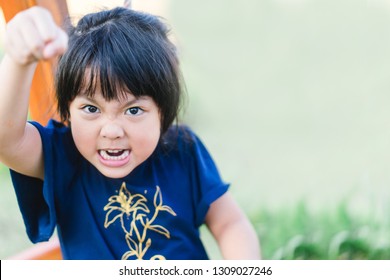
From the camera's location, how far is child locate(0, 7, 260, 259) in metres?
0.71

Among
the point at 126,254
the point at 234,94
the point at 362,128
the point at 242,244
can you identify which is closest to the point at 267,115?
the point at 234,94

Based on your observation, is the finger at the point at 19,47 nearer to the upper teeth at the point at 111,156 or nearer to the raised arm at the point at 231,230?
the upper teeth at the point at 111,156

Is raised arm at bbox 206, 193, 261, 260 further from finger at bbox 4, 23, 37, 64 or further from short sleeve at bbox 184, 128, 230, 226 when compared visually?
finger at bbox 4, 23, 37, 64

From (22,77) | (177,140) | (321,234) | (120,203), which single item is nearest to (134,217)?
(120,203)

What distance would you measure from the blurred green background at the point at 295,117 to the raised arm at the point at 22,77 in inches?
17.2

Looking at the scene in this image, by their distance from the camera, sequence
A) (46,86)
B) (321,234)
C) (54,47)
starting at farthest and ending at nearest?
(321,234) < (46,86) < (54,47)

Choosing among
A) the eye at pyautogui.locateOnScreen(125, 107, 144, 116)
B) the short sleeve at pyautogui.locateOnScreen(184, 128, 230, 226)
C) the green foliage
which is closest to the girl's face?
the eye at pyautogui.locateOnScreen(125, 107, 144, 116)

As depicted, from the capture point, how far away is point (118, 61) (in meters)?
0.71

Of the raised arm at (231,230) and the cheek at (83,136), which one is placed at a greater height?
the cheek at (83,136)

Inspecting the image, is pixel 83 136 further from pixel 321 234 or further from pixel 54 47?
pixel 321 234

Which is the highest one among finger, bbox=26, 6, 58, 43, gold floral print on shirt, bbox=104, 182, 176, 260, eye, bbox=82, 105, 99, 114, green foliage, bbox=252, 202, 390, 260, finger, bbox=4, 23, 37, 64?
finger, bbox=26, 6, 58, 43

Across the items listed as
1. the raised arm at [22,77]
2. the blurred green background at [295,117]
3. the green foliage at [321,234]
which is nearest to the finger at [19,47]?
the raised arm at [22,77]

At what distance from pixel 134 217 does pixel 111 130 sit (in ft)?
0.50

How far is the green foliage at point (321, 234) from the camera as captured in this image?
3.82ft
